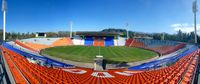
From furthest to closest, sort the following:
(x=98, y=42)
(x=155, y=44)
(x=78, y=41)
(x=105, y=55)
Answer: (x=78, y=41) < (x=98, y=42) < (x=155, y=44) < (x=105, y=55)

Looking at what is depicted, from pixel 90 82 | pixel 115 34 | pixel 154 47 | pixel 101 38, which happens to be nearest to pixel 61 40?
pixel 101 38

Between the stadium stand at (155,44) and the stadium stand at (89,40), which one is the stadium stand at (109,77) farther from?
the stadium stand at (89,40)

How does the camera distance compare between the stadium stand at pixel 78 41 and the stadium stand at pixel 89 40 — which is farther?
the stadium stand at pixel 78 41

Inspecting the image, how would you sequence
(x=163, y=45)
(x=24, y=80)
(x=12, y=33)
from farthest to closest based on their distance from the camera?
(x=12, y=33)
(x=163, y=45)
(x=24, y=80)

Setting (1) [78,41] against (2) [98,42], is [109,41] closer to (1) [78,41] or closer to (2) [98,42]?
(2) [98,42]

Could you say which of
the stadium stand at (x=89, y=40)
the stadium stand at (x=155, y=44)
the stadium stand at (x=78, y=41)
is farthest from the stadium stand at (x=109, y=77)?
the stadium stand at (x=78, y=41)

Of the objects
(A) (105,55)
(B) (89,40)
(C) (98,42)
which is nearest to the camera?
(A) (105,55)

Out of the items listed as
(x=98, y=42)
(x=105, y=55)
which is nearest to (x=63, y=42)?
(x=98, y=42)

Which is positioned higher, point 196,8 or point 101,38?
point 196,8

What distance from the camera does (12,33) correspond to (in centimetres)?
8775

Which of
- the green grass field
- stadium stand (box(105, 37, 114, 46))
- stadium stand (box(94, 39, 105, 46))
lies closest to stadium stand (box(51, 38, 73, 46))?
stadium stand (box(94, 39, 105, 46))

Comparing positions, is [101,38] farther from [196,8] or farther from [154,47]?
[196,8]

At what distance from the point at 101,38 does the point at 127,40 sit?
8704 mm

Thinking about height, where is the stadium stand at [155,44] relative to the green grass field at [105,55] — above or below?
above
